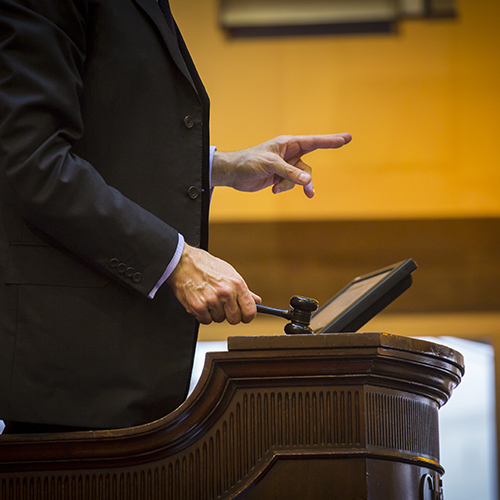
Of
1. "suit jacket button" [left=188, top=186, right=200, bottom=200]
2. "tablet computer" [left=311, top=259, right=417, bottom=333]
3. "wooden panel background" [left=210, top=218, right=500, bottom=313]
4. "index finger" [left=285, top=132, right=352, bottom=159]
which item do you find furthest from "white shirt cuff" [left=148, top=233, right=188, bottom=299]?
"wooden panel background" [left=210, top=218, right=500, bottom=313]

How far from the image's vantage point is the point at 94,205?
75 cm

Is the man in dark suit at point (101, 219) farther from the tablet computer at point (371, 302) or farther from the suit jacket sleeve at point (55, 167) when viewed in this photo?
the tablet computer at point (371, 302)

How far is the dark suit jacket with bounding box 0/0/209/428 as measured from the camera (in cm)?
75

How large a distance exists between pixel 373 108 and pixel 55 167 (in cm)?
331

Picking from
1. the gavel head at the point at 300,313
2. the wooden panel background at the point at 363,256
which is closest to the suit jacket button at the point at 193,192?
the gavel head at the point at 300,313

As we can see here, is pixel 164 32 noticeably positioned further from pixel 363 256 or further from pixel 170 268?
pixel 363 256

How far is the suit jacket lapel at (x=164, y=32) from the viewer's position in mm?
886

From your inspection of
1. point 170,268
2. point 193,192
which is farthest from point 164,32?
point 170,268

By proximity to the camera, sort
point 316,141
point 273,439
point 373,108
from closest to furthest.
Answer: point 273,439 < point 316,141 < point 373,108

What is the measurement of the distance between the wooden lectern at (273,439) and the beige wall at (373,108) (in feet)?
9.68

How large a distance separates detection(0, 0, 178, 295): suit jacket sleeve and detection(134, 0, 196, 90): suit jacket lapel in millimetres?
141

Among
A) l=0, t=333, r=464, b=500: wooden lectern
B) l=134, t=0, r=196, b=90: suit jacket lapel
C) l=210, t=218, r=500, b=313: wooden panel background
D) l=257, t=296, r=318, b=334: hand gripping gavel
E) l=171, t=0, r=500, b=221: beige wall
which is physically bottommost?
l=0, t=333, r=464, b=500: wooden lectern

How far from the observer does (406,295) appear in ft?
12.0

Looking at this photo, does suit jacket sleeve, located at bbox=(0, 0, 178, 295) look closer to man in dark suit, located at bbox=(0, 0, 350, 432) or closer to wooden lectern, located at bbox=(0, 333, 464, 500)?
man in dark suit, located at bbox=(0, 0, 350, 432)
